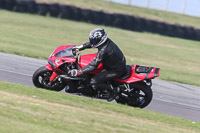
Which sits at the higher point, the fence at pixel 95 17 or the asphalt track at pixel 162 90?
the fence at pixel 95 17

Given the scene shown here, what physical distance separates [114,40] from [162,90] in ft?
32.4

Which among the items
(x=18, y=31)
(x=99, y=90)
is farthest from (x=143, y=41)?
(x=99, y=90)

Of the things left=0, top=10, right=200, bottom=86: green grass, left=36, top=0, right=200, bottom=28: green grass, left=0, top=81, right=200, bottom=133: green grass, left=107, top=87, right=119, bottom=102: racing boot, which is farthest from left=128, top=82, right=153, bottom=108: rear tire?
left=36, top=0, right=200, bottom=28: green grass

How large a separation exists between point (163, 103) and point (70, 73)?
3.04 metres

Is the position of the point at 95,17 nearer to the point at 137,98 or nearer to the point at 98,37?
the point at 137,98

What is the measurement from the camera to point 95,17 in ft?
83.4

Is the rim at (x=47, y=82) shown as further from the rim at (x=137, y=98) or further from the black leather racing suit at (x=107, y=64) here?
the rim at (x=137, y=98)

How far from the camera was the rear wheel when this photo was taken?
8211 mm

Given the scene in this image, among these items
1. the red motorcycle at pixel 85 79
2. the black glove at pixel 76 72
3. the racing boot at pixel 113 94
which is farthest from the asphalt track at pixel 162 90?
the black glove at pixel 76 72

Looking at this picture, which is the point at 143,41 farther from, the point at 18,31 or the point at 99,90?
the point at 99,90

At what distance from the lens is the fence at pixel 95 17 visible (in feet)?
81.5

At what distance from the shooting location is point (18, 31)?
60.8 ft

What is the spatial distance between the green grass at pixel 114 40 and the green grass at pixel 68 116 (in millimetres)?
5855

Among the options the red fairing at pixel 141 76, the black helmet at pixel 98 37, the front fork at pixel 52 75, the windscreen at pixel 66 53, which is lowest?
→ the front fork at pixel 52 75
